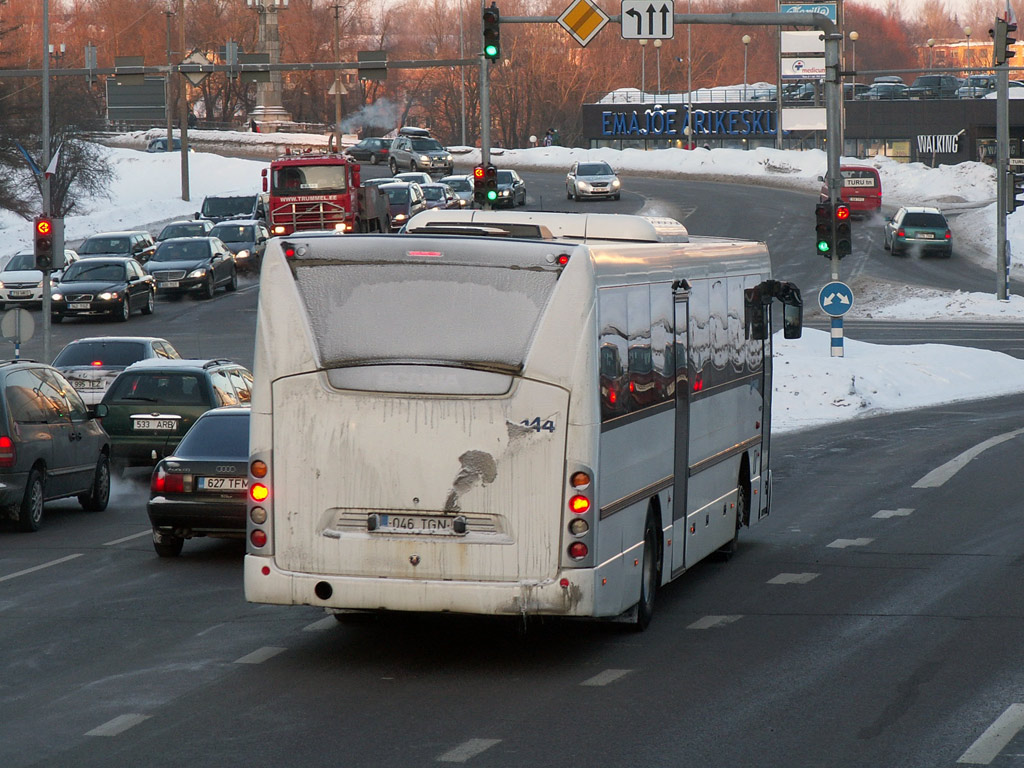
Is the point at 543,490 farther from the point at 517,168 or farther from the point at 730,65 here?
the point at 730,65

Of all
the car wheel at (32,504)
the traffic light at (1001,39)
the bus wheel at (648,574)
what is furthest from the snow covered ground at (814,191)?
the bus wheel at (648,574)

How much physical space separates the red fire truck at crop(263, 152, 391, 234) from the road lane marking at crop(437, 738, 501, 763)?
40.6 meters

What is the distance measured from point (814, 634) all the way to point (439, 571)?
2847mm

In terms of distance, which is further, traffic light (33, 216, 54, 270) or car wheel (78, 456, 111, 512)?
traffic light (33, 216, 54, 270)

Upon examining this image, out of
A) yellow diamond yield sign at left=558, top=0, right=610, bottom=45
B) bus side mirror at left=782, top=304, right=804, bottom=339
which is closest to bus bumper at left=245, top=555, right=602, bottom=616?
bus side mirror at left=782, top=304, right=804, bottom=339

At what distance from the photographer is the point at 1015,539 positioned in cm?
1488

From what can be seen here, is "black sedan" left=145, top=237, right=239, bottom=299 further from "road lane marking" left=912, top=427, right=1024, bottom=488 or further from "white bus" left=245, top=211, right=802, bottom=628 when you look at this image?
"white bus" left=245, top=211, right=802, bottom=628

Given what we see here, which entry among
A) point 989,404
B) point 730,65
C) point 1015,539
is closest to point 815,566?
point 1015,539

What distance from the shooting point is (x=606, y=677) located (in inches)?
376

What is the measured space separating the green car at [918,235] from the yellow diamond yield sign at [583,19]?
30.9 m

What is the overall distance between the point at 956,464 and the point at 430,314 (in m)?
13.0

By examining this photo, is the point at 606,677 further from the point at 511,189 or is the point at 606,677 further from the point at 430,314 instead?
the point at 511,189

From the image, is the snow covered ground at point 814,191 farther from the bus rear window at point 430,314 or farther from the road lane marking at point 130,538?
the bus rear window at point 430,314

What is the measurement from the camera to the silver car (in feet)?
221
